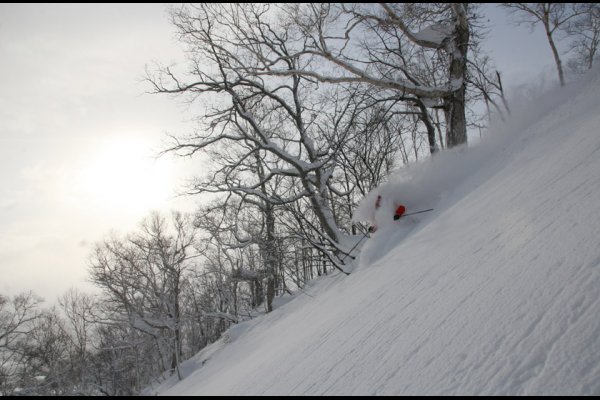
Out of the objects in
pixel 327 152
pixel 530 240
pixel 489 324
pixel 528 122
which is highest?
pixel 327 152

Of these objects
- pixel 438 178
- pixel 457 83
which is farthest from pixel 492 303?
pixel 457 83

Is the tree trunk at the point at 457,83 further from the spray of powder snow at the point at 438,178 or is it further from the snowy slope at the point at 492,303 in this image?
the snowy slope at the point at 492,303

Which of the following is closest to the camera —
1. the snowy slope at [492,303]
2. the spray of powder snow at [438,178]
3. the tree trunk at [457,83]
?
the snowy slope at [492,303]

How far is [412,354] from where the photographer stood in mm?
1491

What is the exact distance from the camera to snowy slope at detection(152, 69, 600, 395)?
106 cm

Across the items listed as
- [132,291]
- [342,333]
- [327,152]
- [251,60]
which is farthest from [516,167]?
[132,291]

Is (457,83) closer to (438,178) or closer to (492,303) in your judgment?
(438,178)

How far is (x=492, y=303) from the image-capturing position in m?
1.47

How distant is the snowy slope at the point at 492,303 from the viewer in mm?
1064

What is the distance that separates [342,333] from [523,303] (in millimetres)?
1399

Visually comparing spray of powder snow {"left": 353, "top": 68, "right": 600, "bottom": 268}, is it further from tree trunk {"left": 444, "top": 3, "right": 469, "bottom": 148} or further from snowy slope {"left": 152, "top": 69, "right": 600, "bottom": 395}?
tree trunk {"left": 444, "top": 3, "right": 469, "bottom": 148}

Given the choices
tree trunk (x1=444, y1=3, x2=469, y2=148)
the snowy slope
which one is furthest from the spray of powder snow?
tree trunk (x1=444, y1=3, x2=469, y2=148)

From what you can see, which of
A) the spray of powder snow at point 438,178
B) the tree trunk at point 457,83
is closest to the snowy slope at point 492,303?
the spray of powder snow at point 438,178

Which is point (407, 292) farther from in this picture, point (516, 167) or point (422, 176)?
point (422, 176)
